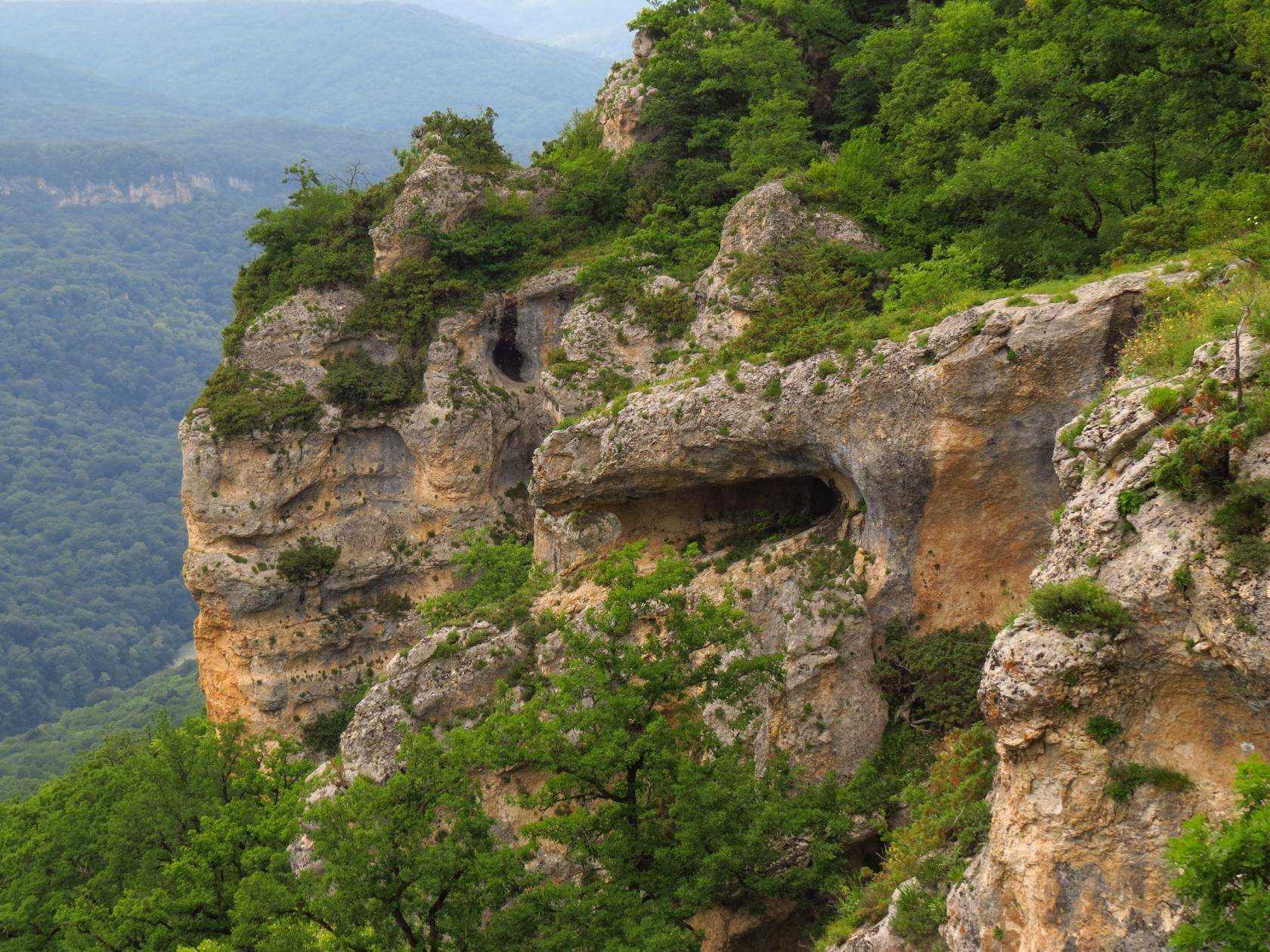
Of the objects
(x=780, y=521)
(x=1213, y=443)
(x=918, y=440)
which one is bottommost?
(x=780, y=521)

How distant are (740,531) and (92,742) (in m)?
80.5

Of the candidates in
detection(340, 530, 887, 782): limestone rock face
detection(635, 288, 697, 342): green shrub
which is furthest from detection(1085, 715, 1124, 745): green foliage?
detection(635, 288, 697, 342): green shrub

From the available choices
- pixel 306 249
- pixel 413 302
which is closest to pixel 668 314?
pixel 413 302

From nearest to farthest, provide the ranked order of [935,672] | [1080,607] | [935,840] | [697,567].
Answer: [1080,607], [935,840], [935,672], [697,567]

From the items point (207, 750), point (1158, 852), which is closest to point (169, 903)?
point (207, 750)

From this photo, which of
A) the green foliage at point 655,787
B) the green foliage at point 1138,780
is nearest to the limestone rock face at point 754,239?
the green foliage at point 655,787

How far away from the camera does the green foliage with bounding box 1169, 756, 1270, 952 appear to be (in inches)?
276

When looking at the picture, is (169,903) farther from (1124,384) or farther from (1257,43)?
(1257,43)

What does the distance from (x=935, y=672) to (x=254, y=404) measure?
85.6 feet

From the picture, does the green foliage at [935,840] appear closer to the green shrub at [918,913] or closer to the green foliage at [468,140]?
the green shrub at [918,913]

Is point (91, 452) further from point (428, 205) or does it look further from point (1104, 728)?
point (1104, 728)

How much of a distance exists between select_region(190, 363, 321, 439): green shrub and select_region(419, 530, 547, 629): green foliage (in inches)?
294

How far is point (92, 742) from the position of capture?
8556 centimetres

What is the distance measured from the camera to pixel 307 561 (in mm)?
36656
